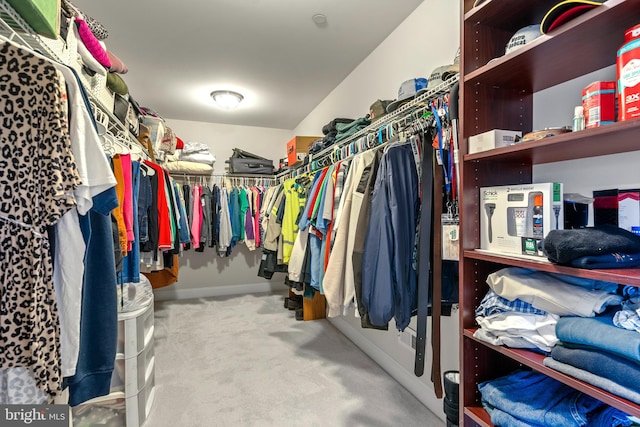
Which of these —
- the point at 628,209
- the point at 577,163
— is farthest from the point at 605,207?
the point at 577,163

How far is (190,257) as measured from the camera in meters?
4.40

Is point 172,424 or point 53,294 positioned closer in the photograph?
point 53,294

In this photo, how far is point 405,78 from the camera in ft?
7.13

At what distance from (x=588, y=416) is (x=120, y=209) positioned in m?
2.01

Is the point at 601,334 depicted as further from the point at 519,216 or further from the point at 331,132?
the point at 331,132

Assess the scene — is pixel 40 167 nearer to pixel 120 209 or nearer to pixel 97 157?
pixel 97 157

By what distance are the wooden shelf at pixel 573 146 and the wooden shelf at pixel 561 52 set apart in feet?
0.91

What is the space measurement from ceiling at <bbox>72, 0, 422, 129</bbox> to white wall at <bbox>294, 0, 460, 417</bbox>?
107 millimetres

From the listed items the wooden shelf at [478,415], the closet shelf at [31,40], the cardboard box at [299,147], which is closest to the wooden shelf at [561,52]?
the wooden shelf at [478,415]

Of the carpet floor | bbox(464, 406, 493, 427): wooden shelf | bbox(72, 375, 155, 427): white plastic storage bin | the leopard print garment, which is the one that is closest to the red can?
bbox(464, 406, 493, 427): wooden shelf

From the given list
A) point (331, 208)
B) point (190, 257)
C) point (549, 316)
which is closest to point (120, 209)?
point (331, 208)

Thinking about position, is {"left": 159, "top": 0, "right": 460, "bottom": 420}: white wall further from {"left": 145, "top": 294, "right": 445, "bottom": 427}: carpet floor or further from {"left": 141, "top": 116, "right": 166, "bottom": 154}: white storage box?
{"left": 141, "top": 116, "right": 166, "bottom": 154}: white storage box

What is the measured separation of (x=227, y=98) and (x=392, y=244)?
9.22 ft

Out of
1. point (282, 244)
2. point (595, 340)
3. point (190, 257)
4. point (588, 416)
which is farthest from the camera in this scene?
point (190, 257)
